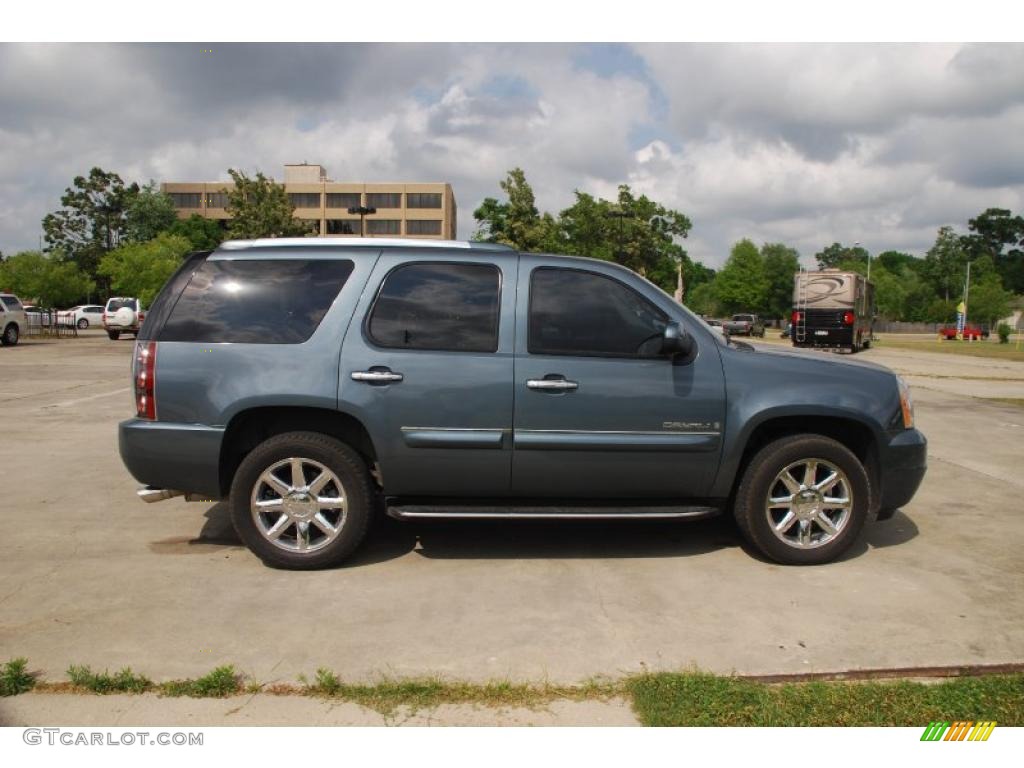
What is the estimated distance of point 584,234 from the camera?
165 ft

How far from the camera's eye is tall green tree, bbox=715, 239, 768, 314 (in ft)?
283

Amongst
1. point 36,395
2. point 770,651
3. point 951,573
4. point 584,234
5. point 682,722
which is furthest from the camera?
point 584,234

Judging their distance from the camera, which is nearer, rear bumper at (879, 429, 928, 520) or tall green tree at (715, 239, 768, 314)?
rear bumper at (879, 429, 928, 520)

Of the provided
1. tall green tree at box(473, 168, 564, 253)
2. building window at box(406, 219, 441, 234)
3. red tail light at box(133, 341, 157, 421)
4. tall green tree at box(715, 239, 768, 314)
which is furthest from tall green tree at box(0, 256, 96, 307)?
tall green tree at box(715, 239, 768, 314)

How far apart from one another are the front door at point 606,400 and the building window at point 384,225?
3801 inches

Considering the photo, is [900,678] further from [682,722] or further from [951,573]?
[951,573]

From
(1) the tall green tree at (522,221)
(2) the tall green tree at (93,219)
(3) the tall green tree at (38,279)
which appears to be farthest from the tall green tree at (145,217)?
(1) the tall green tree at (522,221)

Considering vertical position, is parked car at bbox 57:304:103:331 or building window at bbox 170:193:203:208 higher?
building window at bbox 170:193:203:208

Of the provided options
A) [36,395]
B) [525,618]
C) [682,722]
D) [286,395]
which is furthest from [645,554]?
[36,395]

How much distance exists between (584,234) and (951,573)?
154ft

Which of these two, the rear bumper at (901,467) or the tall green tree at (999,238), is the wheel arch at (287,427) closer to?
the rear bumper at (901,467)

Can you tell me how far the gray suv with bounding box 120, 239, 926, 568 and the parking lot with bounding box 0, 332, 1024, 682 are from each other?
1.20 feet

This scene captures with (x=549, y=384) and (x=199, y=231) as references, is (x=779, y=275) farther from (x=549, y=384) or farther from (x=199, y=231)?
(x=549, y=384)

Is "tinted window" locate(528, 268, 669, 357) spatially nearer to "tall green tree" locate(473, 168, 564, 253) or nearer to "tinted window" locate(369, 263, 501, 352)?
"tinted window" locate(369, 263, 501, 352)
